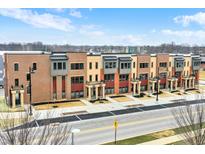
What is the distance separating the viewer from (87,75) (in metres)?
28.7

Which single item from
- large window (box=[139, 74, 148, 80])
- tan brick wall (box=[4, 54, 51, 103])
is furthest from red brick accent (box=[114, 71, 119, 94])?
tan brick wall (box=[4, 54, 51, 103])

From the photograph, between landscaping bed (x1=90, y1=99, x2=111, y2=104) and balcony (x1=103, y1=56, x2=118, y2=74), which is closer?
landscaping bed (x1=90, y1=99, x2=111, y2=104)

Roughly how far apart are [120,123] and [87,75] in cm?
1091

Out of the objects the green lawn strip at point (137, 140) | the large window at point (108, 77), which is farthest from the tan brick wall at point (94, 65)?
the green lawn strip at point (137, 140)

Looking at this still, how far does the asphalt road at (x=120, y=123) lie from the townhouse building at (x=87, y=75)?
6.38 metres

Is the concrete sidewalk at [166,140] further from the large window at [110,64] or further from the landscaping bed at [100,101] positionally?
the large window at [110,64]

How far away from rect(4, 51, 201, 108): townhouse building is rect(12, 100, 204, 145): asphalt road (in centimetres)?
638

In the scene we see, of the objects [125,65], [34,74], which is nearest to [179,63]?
[125,65]

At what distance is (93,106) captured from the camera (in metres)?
24.9

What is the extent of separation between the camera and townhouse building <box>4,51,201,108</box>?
969 inches

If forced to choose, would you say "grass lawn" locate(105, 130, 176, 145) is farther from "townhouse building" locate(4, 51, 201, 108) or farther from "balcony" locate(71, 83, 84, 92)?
"balcony" locate(71, 83, 84, 92)
